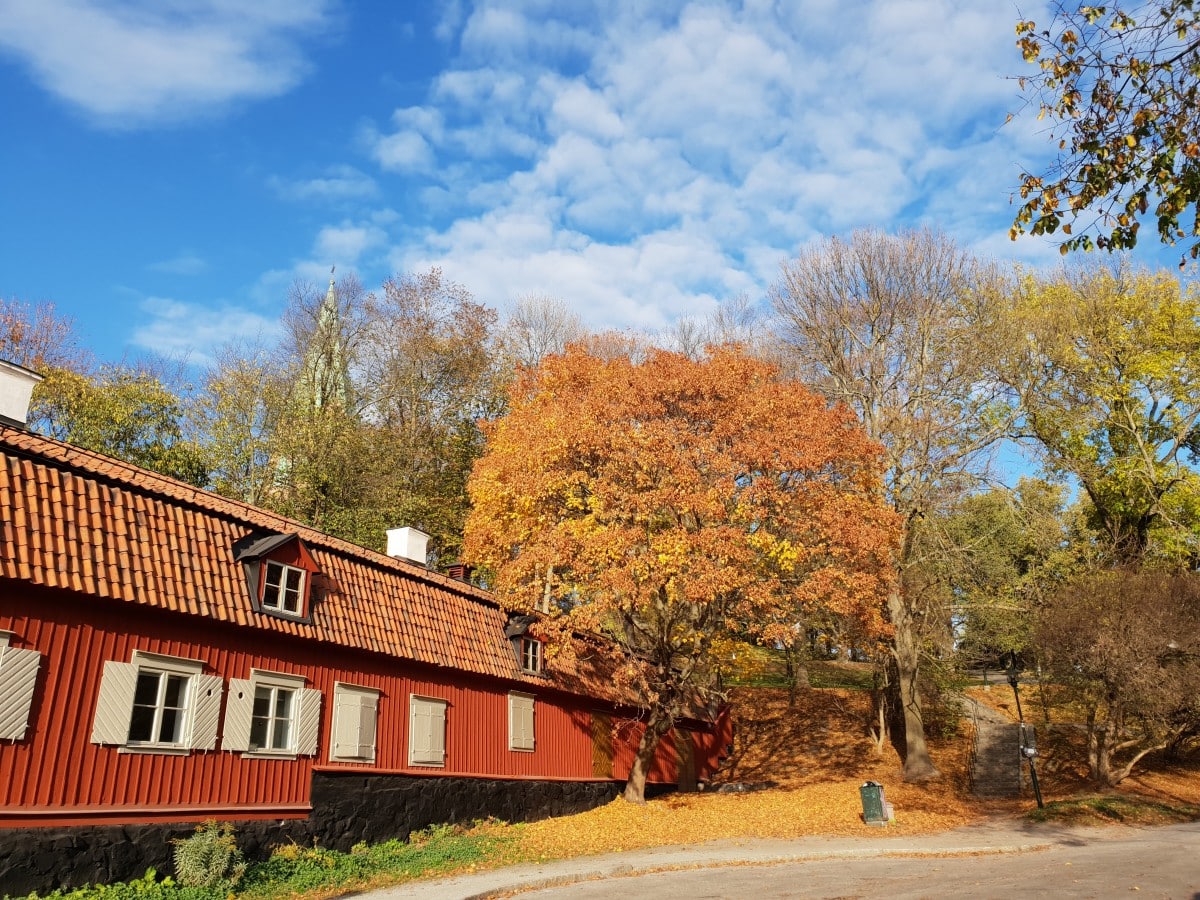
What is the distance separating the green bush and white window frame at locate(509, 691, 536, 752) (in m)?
8.17

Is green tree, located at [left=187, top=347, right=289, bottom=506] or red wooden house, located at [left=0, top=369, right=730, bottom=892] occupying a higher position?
green tree, located at [left=187, top=347, right=289, bottom=506]

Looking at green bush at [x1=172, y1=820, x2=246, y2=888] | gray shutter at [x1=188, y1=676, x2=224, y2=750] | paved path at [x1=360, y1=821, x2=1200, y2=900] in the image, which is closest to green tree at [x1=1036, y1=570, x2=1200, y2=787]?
paved path at [x1=360, y1=821, x2=1200, y2=900]

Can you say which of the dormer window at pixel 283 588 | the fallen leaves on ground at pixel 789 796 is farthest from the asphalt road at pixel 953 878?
the dormer window at pixel 283 588

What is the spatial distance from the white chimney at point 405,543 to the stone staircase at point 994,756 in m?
18.7

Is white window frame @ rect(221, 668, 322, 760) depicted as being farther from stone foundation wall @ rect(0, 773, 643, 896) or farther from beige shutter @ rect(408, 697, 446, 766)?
beige shutter @ rect(408, 697, 446, 766)

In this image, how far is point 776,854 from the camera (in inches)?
633

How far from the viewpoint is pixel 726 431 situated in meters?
20.7

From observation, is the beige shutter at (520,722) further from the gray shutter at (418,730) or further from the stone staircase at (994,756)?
the stone staircase at (994,756)

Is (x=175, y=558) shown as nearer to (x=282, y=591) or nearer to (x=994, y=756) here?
(x=282, y=591)

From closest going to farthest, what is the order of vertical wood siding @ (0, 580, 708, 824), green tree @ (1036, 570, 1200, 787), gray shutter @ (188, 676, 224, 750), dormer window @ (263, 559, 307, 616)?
vertical wood siding @ (0, 580, 708, 824) → gray shutter @ (188, 676, 224, 750) → dormer window @ (263, 559, 307, 616) → green tree @ (1036, 570, 1200, 787)

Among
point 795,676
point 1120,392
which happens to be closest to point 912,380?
point 1120,392

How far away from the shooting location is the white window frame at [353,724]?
15969mm

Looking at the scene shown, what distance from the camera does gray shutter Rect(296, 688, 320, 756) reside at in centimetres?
1522

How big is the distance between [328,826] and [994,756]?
24.4 metres
